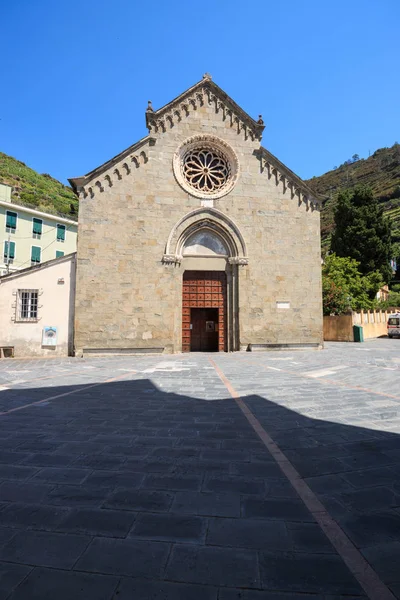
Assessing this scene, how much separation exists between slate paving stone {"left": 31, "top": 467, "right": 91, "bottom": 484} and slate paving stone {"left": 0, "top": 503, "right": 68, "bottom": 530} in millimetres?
434

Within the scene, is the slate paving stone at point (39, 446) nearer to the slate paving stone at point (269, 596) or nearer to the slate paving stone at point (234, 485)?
the slate paving stone at point (234, 485)

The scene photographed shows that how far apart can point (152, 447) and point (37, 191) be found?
69.0 meters

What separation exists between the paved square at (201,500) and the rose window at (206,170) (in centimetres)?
1415

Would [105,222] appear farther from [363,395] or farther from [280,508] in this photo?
[280,508]

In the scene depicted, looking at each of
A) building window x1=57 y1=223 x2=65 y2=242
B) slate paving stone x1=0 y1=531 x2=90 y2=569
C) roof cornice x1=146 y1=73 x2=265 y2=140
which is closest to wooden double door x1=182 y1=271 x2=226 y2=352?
roof cornice x1=146 y1=73 x2=265 y2=140

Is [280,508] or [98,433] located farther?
[98,433]

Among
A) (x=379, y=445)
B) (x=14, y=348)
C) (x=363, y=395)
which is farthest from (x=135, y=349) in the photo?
(x=379, y=445)

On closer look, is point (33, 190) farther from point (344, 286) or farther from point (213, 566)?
point (213, 566)

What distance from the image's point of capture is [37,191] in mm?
61062

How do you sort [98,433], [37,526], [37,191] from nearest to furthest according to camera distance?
[37,526] < [98,433] < [37,191]

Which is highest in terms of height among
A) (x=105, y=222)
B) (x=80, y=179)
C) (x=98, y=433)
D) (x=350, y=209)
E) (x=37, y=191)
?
(x=37, y=191)

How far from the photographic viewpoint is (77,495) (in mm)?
2691

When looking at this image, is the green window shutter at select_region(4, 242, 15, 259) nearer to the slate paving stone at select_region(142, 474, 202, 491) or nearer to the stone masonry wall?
the stone masonry wall

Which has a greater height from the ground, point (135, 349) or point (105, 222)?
point (105, 222)
